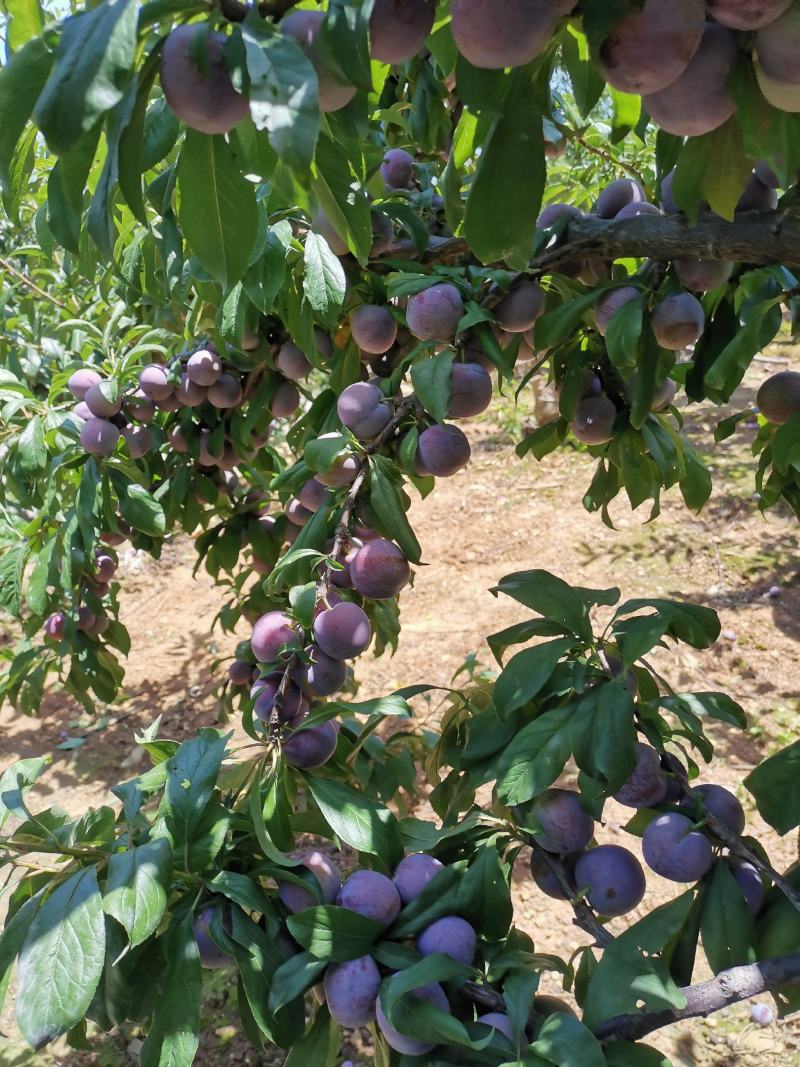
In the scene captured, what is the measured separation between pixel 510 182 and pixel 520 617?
3311mm

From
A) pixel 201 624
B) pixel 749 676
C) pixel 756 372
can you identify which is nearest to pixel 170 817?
pixel 749 676

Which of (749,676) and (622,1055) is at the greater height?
(622,1055)

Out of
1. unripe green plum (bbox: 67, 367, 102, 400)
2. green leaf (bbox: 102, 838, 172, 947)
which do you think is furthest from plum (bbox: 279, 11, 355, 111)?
unripe green plum (bbox: 67, 367, 102, 400)

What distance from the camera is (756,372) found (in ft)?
18.0

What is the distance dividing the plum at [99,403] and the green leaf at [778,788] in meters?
1.36

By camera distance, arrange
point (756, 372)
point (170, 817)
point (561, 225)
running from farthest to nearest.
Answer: point (756, 372), point (561, 225), point (170, 817)

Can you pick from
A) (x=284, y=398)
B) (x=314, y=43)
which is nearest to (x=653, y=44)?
(x=314, y=43)

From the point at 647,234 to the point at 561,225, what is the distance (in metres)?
0.15

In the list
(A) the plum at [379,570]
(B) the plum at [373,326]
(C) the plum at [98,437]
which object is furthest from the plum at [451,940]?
(C) the plum at [98,437]

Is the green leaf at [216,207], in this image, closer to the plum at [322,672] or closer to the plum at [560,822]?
the plum at [322,672]

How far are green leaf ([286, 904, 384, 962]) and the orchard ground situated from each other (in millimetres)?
1547

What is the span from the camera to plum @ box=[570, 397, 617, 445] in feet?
3.98

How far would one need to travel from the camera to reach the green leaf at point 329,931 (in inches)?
→ 27.6

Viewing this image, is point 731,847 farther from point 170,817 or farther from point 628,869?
point 170,817
